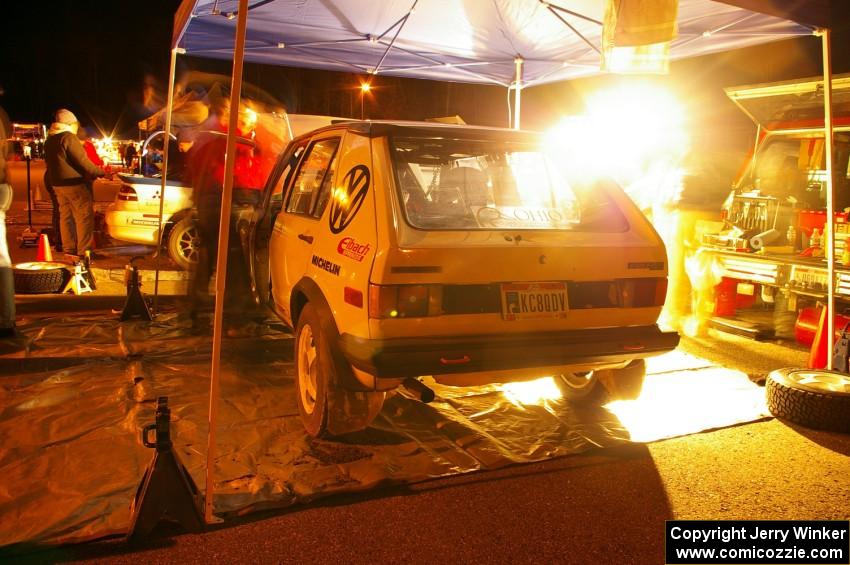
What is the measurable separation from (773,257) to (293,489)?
16.7ft

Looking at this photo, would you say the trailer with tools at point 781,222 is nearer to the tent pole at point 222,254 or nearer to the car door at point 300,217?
the car door at point 300,217

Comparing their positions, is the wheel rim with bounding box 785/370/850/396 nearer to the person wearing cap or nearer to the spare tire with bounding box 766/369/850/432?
the spare tire with bounding box 766/369/850/432

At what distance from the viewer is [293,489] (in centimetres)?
308

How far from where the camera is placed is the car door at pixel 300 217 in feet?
13.0

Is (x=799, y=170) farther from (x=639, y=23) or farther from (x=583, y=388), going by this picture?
(x=583, y=388)

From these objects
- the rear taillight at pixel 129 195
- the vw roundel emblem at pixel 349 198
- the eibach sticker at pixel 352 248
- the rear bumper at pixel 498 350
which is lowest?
the rear bumper at pixel 498 350

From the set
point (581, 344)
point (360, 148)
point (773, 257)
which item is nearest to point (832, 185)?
point (773, 257)

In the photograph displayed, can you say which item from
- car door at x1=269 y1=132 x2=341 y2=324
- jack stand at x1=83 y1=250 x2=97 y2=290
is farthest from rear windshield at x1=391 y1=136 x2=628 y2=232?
jack stand at x1=83 y1=250 x2=97 y2=290

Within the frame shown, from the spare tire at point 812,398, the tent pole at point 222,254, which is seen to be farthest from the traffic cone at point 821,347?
the tent pole at point 222,254

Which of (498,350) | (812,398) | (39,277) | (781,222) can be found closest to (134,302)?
(39,277)

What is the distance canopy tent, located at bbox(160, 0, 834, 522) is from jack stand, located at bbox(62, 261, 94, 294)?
2837mm

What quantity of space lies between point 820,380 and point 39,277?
777cm

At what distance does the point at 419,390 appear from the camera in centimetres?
321

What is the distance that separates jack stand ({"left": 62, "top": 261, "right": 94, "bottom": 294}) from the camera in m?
7.56
